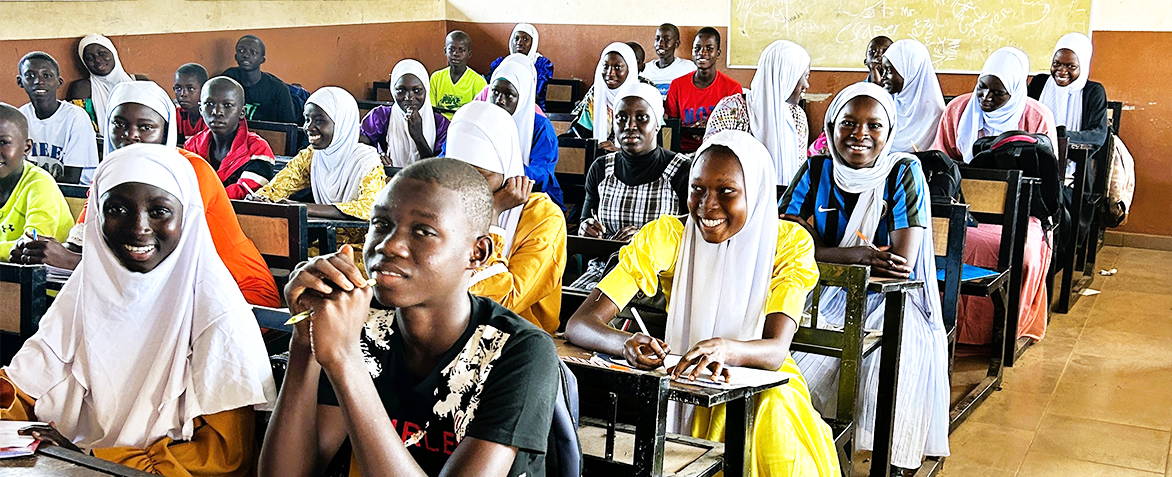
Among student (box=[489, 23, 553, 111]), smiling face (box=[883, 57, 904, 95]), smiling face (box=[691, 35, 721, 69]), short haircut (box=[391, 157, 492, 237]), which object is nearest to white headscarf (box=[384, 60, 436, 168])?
smiling face (box=[691, 35, 721, 69])

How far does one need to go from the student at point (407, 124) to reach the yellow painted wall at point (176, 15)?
2164 mm

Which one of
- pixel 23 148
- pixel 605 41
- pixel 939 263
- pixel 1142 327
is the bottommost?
pixel 1142 327

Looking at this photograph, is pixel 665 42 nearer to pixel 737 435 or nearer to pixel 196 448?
pixel 737 435

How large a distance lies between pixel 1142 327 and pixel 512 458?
15.5 ft

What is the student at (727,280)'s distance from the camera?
245cm

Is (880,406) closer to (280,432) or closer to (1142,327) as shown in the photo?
(280,432)

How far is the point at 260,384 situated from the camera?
6.89 ft

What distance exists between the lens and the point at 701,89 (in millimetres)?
7562

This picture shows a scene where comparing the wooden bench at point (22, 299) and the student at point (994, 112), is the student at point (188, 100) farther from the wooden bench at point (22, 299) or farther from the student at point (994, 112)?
the student at point (994, 112)

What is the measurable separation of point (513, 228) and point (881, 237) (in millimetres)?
1189

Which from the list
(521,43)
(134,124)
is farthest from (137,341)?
(521,43)

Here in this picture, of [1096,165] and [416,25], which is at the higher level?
[416,25]

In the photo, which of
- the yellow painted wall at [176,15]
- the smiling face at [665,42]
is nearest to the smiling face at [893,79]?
the smiling face at [665,42]

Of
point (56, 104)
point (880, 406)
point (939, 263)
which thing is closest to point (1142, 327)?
point (939, 263)
